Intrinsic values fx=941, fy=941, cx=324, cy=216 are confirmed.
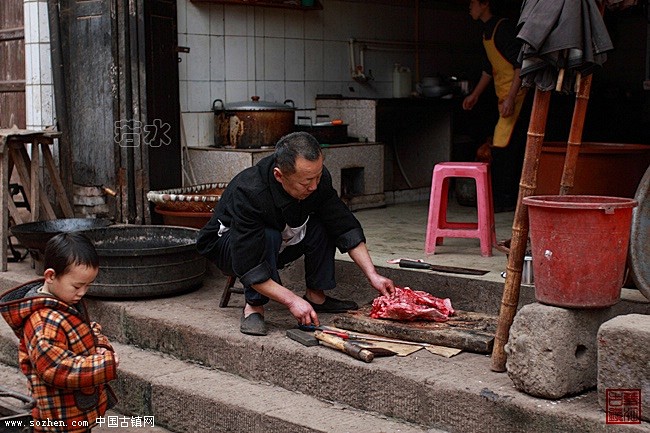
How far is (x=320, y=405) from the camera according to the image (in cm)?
485

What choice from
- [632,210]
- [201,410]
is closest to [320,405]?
[201,410]

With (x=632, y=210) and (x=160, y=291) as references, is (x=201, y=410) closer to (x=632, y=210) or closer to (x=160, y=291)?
(x=160, y=291)

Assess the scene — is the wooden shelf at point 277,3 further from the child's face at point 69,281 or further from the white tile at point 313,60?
the child's face at point 69,281

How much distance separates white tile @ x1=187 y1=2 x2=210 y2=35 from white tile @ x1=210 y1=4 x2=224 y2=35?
2.0 inches

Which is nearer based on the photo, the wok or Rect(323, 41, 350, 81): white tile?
the wok

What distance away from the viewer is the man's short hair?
5.12 metres

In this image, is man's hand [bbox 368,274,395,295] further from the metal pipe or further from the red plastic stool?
the metal pipe

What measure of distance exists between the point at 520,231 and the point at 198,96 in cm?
437

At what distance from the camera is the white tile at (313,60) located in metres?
9.18

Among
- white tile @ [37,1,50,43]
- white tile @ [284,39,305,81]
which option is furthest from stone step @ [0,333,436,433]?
white tile @ [284,39,305,81]

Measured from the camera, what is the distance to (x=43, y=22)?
316 inches

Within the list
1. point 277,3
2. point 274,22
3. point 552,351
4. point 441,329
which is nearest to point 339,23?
point 274,22

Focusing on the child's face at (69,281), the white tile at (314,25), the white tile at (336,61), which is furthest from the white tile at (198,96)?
the child's face at (69,281)

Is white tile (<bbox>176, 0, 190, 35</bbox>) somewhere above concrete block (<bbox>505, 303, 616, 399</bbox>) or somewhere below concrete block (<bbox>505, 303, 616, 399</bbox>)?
above
